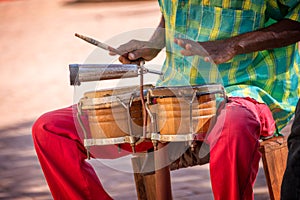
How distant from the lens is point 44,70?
10969mm

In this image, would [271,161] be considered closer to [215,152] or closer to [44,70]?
[215,152]

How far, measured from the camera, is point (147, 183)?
443cm

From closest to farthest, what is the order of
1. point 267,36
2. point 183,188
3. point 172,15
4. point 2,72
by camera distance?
1. point 267,36
2. point 172,15
3. point 183,188
4. point 2,72

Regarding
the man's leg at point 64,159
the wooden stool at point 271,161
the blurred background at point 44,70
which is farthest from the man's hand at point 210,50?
the blurred background at point 44,70

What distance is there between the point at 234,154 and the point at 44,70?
299 inches

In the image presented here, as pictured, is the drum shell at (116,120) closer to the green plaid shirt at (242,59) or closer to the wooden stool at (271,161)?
the wooden stool at (271,161)

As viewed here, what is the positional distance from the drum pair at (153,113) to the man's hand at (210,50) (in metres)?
0.20

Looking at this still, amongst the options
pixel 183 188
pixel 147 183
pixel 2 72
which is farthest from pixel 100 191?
pixel 2 72

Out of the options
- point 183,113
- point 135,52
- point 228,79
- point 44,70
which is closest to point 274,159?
point 228,79

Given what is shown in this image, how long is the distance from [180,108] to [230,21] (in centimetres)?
70

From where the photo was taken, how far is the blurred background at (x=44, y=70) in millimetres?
5871

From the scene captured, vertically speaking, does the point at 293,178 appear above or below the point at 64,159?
above

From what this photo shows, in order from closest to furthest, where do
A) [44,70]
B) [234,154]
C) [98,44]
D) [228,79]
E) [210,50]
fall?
[234,154]
[98,44]
[210,50]
[228,79]
[44,70]

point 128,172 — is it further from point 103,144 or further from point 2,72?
point 2,72
